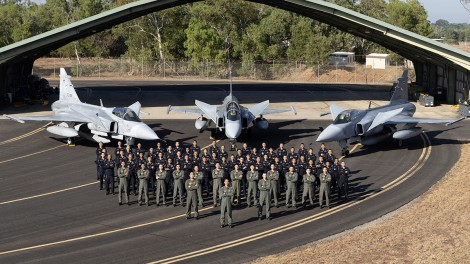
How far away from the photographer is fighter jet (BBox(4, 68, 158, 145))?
105 feet

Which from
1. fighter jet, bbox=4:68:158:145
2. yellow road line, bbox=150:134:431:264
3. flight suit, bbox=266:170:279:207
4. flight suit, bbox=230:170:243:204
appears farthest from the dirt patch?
fighter jet, bbox=4:68:158:145

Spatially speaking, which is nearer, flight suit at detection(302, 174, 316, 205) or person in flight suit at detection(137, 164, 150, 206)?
flight suit at detection(302, 174, 316, 205)

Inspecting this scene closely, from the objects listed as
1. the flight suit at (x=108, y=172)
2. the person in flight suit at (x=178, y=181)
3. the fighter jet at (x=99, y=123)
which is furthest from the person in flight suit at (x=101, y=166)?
the fighter jet at (x=99, y=123)

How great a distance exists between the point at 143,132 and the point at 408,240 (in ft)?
49.3

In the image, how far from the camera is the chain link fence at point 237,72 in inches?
3108

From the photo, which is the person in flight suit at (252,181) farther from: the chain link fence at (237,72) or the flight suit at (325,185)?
the chain link fence at (237,72)

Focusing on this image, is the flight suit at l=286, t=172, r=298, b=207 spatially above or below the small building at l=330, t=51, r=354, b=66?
below

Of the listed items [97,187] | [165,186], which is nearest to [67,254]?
[165,186]

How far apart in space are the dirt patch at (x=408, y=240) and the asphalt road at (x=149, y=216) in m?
0.68

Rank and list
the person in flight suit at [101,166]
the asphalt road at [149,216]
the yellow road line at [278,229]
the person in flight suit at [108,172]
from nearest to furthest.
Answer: the yellow road line at [278,229] < the asphalt road at [149,216] < the person in flight suit at [108,172] < the person in flight suit at [101,166]

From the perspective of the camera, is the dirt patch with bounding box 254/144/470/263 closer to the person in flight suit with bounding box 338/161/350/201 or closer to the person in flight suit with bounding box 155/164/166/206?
the person in flight suit with bounding box 338/161/350/201

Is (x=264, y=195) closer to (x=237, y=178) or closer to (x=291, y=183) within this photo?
(x=291, y=183)

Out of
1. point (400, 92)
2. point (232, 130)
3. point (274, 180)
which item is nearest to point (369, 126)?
point (400, 92)

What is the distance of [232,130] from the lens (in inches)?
1282
